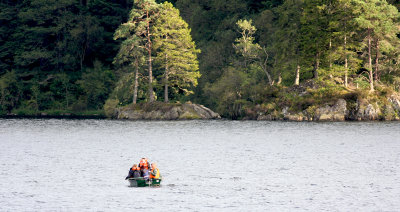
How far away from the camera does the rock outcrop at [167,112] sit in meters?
92.1

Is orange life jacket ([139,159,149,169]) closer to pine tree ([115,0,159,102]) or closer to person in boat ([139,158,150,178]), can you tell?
person in boat ([139,158,150,178])

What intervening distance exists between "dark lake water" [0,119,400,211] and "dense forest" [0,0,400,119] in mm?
15470

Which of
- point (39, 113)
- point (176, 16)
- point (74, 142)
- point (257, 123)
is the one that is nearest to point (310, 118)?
point (257, 123)

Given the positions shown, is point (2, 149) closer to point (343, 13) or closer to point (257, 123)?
point (257, 123)

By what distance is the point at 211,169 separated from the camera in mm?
40938

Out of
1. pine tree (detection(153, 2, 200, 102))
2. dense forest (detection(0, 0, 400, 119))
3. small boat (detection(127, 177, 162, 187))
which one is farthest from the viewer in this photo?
pine tree (detection(153, 2, 200, 102))

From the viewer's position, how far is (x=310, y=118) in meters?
83.7

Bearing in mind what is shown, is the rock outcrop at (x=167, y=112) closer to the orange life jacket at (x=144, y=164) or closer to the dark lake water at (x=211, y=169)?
the dark lake water at (x=211, y=169)

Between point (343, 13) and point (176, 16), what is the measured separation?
87.4ft

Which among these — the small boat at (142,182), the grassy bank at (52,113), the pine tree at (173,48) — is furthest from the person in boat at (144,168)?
the grassy bank at (52,113)

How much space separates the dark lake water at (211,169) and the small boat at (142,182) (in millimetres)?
461

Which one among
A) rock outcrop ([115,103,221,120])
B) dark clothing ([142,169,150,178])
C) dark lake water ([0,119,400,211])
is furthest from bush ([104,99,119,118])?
dark clothing ([142,169,150,178])

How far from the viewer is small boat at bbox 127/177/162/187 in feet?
111

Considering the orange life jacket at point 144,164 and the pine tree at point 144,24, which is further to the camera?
the pine tree at point 144,24
